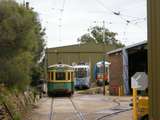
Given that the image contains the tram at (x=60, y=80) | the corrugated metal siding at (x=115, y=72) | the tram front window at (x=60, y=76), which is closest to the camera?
the tram at (x=60, y=80)

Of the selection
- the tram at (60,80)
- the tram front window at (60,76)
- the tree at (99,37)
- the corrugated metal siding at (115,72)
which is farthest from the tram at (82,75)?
the tree at (99,37)

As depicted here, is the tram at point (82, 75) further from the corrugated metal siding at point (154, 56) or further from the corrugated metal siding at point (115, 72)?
the corrugated metal siding at point (154, 56)

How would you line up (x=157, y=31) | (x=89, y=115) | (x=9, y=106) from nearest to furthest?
(x=157, y=31), (x=9, y=106), (x=89, y=115)

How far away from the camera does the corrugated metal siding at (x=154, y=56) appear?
18.6 feet

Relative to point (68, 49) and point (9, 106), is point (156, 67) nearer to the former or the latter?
point (9, 106)

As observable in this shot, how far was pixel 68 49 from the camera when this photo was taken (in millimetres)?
94500

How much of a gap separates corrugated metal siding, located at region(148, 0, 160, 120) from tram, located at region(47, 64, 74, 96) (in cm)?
4230

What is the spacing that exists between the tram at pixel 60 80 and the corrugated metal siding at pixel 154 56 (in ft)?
139

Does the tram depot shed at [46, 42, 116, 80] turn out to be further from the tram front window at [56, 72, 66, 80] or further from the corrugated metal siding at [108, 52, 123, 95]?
the tram front window at [56, 72, 66, 80]

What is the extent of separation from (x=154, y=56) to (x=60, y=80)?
141ft

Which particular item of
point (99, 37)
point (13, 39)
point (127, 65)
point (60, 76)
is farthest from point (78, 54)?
point (13, 39)

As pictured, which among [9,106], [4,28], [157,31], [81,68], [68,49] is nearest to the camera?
[157,31]

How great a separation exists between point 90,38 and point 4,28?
10400 centimetres

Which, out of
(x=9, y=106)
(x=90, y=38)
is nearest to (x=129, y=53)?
(x=9, y=106)
